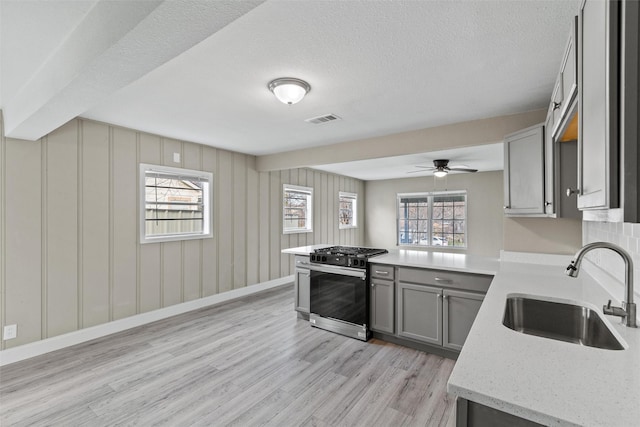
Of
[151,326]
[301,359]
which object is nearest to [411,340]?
[301,359]

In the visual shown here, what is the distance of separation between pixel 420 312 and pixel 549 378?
2.10 meters

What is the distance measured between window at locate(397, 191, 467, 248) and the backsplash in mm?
4900

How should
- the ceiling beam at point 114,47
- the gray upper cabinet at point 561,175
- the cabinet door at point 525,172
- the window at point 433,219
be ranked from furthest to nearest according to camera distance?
the window at point 433,219 → the cabinet door at point 525,172 → the gray upper cabinet at point 561,175 → the ceiling beam at point 114,47

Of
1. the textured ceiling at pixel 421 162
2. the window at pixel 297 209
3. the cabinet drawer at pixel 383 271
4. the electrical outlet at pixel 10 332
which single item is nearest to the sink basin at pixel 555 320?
the cabinet drawer at pixel 383 271

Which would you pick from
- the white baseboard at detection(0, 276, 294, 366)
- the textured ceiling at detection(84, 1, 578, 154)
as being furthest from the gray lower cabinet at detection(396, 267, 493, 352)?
the white baseboard at detection(0, 276, 294, 366)

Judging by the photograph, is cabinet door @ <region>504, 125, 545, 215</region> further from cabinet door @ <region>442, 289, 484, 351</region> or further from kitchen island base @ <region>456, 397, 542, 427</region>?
kitchen island base @ <region>456, 397, 542, 427</region>

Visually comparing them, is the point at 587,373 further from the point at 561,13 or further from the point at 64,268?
the point at 64,268

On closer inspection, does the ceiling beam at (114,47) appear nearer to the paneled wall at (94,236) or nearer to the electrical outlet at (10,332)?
the paneled wall at (94,236)

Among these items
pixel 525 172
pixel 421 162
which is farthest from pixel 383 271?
pixel 421 162

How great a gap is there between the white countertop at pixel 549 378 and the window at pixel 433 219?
20.5 feet

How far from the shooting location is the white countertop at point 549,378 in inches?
29.9

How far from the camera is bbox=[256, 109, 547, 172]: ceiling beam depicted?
302 centimetres

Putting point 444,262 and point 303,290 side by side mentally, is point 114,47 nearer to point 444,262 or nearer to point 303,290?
point 444,262

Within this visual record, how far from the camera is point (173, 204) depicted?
4.14 metres
